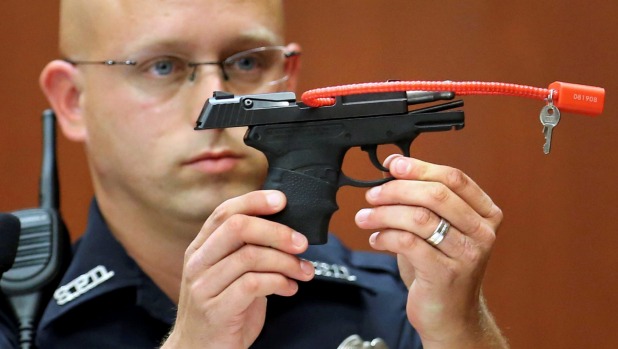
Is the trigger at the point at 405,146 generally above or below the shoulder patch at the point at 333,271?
above

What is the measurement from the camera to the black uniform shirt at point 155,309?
1408mm

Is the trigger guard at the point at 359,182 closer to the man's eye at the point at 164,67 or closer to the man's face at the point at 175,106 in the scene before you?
the man's face at the point at 175,106

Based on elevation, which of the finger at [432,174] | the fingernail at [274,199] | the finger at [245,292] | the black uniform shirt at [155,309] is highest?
the finger at [432,174]

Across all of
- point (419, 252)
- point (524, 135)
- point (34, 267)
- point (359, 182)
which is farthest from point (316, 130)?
point (524, 135)

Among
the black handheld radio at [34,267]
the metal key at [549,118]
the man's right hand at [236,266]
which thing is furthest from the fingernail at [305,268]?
the black handheld radio at [34,267]

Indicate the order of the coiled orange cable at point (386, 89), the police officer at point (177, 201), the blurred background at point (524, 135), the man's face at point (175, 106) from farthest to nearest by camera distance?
the blurred background at point (524, 135), the man's face at point (175, 106), the police officer at point (177, 201), the coiled orange cable at point (386, 89)

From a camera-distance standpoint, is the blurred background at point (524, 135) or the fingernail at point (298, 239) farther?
the blurred background at point (524, 135)

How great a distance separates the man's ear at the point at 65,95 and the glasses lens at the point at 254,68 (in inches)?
11.4

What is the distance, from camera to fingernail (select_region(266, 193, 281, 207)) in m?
1.04

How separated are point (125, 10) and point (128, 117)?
16 centimetres

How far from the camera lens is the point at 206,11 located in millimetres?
1380

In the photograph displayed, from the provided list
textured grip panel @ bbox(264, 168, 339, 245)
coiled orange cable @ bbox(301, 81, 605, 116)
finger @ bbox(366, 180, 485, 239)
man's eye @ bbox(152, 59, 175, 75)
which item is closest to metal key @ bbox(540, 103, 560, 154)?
coiled orange cable @ bbox(301, 81, 605, 116)

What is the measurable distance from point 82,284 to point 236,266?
47cm

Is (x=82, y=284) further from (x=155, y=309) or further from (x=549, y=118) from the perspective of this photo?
(x=549, y=118)
